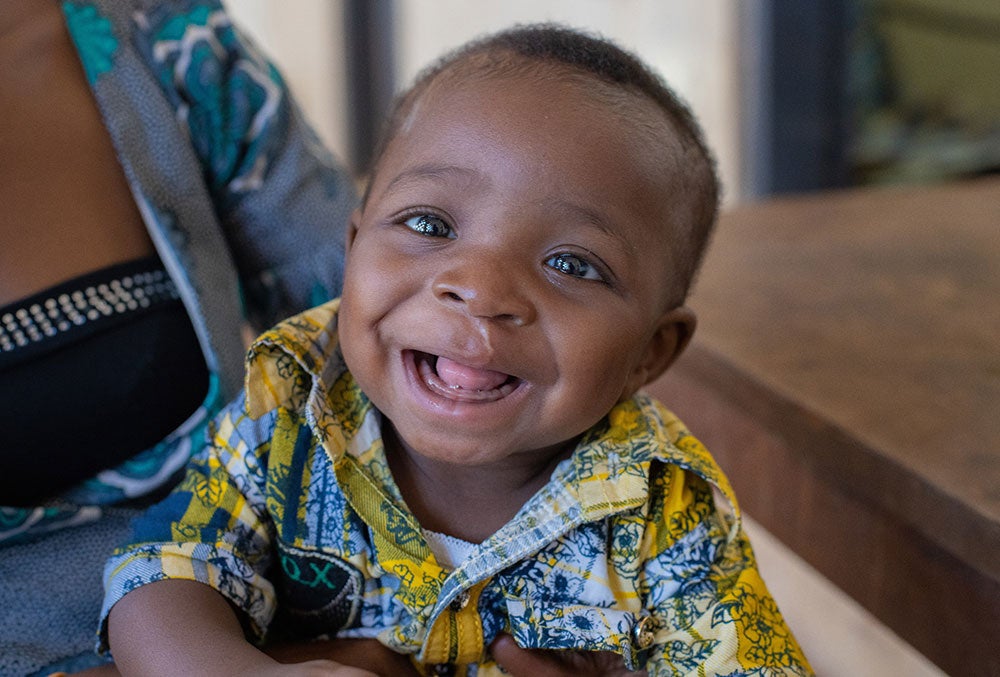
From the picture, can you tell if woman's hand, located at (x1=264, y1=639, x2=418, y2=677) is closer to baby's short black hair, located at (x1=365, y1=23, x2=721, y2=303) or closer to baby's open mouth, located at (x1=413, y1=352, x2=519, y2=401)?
baby's open mouth, located at (x1=413, y1=352, x2=519, y2=401)

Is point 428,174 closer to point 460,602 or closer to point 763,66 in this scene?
point 460,602

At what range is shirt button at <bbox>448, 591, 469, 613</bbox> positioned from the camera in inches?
31.8

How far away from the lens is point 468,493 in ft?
2.86

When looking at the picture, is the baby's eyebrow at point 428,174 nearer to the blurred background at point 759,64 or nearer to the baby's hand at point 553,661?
the baby's hand at point 553,661

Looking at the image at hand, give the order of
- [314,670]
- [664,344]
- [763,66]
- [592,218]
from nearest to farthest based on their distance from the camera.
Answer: [314,670], [592,218], [664,344], [763,66]

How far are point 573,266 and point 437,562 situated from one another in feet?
0.78

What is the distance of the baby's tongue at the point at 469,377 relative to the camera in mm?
763

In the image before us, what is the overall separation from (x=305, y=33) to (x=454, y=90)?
2304mm

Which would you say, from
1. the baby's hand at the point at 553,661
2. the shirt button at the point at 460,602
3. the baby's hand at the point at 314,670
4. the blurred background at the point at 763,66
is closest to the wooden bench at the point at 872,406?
the baby's hand at the point at 553,661

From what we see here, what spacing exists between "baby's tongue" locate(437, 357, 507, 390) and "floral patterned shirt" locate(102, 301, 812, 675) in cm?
11

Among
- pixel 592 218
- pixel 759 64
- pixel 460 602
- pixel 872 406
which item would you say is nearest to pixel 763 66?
pixel 759 64

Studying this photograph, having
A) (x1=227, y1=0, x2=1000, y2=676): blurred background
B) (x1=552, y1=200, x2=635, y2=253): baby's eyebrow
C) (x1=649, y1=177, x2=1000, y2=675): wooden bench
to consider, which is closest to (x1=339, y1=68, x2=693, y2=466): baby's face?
(x1=552, y1=200, x2=635, y2=253): baby's eyebrow

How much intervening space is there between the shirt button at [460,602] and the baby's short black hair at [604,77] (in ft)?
0.96

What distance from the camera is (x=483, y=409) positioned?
2.50 ft
